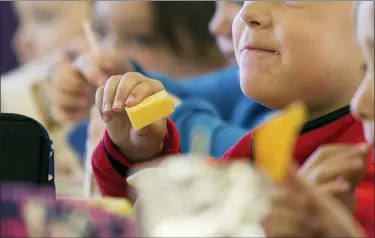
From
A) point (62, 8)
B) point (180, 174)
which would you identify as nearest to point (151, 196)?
point (180, 174)

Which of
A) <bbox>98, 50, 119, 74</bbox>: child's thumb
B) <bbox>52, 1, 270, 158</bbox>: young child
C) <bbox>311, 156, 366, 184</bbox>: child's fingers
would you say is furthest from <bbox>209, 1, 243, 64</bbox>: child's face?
<bbox>311, 156, 366, 184</bbox>: child's fingers

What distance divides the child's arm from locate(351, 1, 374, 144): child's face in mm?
177

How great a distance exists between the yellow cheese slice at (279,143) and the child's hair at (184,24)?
45cm

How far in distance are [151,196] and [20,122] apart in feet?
0.47

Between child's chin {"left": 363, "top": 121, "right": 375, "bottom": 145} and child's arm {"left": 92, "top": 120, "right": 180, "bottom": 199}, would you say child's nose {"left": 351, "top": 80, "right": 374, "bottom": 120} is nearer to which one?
child's chin {"left": 363, "top": 121, "right": 375, "bottom": 145}

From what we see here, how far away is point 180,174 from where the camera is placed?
9.8 inches

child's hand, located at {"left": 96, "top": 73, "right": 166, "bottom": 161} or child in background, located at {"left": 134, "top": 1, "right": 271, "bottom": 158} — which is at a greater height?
child's hand, located at {"left": 96, "top": 73, "right": 166, "bottom": 161}

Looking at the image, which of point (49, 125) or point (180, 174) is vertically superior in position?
point (180, 174)

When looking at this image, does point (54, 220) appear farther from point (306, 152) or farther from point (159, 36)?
point (159, 36)

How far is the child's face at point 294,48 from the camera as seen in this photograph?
35 centimetres

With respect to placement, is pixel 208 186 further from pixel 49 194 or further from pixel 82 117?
A: pixel 82 117

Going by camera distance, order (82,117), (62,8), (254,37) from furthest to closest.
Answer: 1. (62,8)
2. (82,117)
3. (254,37)

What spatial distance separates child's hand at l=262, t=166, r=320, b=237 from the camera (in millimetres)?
234

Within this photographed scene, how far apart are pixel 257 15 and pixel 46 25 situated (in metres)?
0.58
